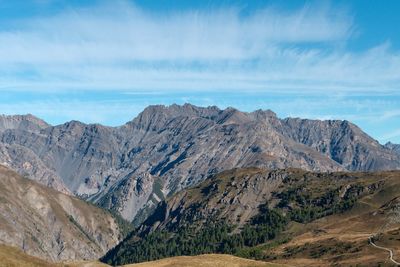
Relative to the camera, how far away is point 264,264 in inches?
6565

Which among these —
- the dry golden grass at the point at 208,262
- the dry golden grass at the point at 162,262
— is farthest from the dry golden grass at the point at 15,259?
the dry golden grass at the point at 208,262

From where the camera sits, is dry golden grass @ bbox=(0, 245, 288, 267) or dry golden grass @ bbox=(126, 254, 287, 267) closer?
dry golden grass @ bbox=(0, 245, 288, 267)

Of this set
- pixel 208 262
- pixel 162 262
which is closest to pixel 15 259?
pixel 162 262

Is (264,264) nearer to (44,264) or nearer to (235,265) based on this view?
(235,265)

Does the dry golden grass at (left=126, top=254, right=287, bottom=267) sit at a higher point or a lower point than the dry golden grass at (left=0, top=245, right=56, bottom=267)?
lower

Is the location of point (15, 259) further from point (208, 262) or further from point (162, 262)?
point (208, 262)

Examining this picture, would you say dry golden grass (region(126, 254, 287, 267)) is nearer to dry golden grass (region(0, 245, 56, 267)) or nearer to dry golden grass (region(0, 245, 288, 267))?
dry golden grass (region(0, 245, 288, 267))

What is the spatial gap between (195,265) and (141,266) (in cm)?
2075

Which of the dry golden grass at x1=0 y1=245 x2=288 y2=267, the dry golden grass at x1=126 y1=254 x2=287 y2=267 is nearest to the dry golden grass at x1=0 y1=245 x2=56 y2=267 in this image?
the dry golden grass at x1=0 y1=245 x2=288 y2=267

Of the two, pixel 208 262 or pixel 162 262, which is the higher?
pixel 208 262

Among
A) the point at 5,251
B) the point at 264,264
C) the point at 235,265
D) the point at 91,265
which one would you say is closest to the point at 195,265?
the point at 235,265

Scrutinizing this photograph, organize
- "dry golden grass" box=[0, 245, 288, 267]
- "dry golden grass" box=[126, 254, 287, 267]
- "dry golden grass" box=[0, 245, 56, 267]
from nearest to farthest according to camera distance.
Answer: "dry golden grass" box=[0, 245, 56, 267] → "dry golden grass" box=[0, 245, 288, 267] → "dry golden grass" box=[126, 254, 287, 267]

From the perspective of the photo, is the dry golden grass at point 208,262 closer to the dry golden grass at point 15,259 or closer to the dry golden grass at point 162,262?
the dry golden grass at point 162,262

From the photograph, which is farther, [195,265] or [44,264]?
[195,265]
